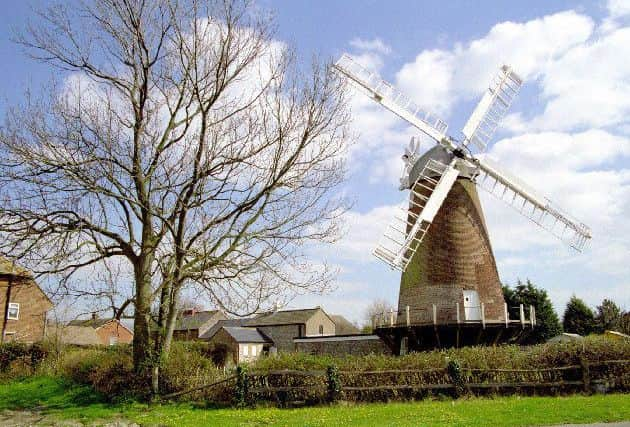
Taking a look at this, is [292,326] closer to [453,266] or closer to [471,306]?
[453,266]

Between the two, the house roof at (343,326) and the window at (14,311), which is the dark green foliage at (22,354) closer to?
the window at (14,311)

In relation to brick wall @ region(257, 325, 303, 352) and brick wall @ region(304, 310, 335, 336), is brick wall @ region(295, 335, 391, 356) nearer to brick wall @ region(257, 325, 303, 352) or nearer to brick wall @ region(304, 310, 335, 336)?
brick wall @ region(257, 325, 303, 352)

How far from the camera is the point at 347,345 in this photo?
3053 cm

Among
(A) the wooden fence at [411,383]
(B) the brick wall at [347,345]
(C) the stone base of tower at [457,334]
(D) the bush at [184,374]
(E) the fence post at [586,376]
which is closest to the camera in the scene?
(A) the wooden fence at [411,383]

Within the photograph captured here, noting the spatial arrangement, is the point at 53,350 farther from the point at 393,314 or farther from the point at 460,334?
the point at 460,334

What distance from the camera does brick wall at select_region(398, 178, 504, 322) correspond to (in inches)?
866

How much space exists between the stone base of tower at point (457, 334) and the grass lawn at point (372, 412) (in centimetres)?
691

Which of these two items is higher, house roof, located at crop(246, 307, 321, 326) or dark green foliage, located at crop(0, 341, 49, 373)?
house roof, located at crop(246, 307, 321, 326)

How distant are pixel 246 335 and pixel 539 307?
2752 centimetres

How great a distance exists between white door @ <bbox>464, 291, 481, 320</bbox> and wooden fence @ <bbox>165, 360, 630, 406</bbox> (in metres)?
6.06

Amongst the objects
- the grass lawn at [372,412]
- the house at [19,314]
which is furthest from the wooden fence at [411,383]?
the house at [19,314]

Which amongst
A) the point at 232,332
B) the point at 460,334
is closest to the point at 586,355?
the point at 460,334

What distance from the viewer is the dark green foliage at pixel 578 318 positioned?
4175 centimetres

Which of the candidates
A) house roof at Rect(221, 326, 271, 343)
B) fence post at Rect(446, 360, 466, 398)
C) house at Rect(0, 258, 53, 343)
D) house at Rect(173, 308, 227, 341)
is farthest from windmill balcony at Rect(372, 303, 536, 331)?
house at Rect(173, 308, 227, 341)
